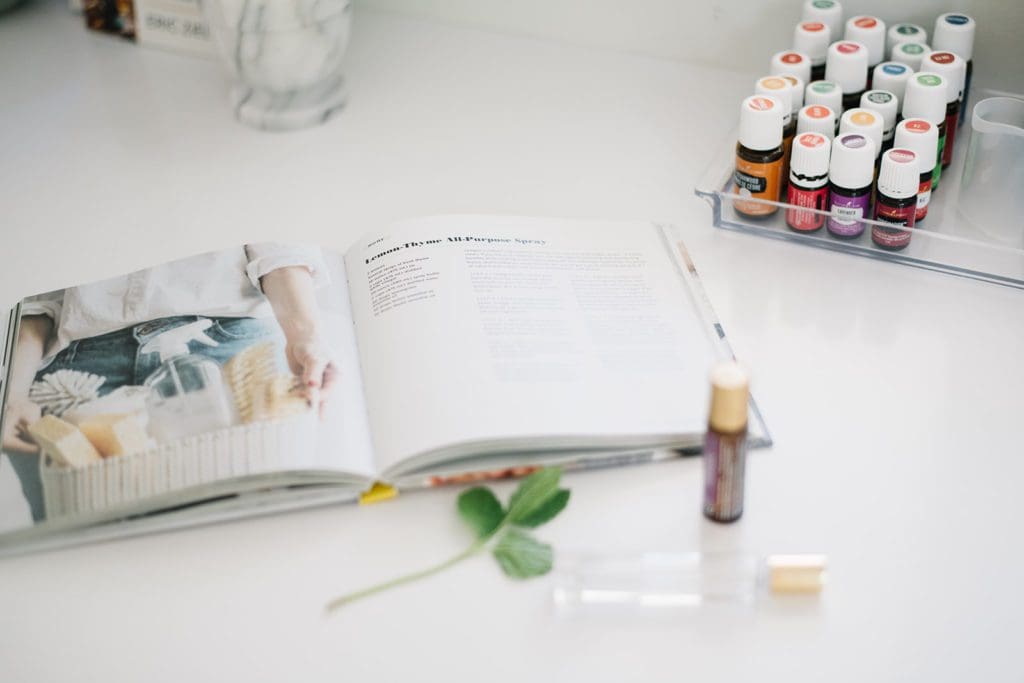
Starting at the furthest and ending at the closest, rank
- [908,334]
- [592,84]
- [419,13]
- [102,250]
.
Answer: [419,13], [592,84], [102,250], [908,334]

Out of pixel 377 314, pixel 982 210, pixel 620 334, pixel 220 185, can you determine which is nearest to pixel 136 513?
pixel 377 314

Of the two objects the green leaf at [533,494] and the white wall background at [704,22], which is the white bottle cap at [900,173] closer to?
the white wall background at [704,22]

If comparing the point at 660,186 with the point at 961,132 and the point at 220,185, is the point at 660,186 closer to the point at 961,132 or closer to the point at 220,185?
the point at 961,132

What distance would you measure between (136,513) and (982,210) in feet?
2.32

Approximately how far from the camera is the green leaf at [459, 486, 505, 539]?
70 centimetres

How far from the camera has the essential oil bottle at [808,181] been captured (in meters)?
0.91

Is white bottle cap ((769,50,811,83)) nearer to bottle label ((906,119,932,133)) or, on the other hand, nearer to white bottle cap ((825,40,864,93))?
white bottle cap ((825,40,864,93))

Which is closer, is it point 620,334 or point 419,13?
point 620,334

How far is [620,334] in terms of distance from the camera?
81 centimetres

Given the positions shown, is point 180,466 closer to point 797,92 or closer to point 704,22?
point 797,92

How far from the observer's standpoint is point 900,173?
0.89 meters

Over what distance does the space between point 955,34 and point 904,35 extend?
0.16 feet

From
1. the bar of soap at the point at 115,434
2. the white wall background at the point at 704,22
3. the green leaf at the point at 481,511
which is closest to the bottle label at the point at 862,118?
the white wall background at the point at 704,22

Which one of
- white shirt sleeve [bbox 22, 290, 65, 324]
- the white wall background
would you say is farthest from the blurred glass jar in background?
white shirt sleeve [bbox 22, 290, 65, 324]
